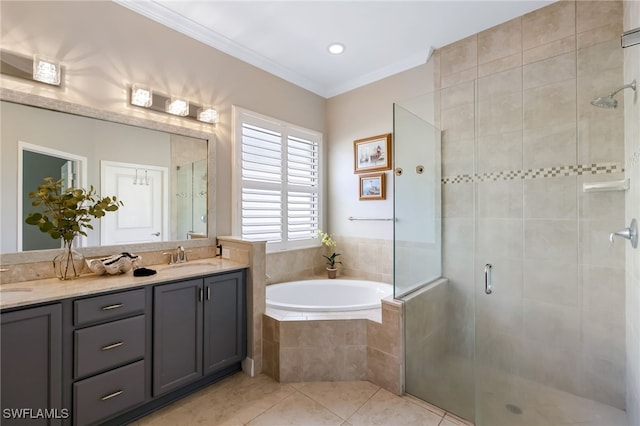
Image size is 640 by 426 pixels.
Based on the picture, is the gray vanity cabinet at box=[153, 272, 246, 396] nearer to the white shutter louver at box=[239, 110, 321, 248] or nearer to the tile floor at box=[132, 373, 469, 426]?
the tile floor at box=[132, 373, 469, 426]

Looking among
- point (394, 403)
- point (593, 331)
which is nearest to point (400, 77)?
point (593, 331)

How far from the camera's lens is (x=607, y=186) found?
1659mm

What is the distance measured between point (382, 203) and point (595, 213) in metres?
1.76

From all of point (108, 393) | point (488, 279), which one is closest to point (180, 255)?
point (108, 393)

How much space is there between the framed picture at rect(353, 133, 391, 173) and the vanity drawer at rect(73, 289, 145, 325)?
248 cm

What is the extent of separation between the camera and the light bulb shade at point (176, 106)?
2320 millimetres

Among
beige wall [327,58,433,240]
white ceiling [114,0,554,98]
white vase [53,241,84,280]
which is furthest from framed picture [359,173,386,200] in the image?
white vase [53,241,84,280]

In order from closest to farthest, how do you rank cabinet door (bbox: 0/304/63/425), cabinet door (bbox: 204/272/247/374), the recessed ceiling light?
cabinet door (bbox: 0/304/63/425), cabinet door (bbox: 204/272/247/374), the recessed ceiling light

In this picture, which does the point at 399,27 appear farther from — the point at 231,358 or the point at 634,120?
the point at 231,358

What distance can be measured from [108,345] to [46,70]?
68.6 inches

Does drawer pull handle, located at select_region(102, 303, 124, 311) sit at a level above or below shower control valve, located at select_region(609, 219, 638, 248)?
below

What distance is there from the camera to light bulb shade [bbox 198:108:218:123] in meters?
2.50

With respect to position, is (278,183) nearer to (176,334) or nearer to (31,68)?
(176,334)

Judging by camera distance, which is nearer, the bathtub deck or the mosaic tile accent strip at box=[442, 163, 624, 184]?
the mosaic tile accent strip at box=[442, 163, 624, 184]
